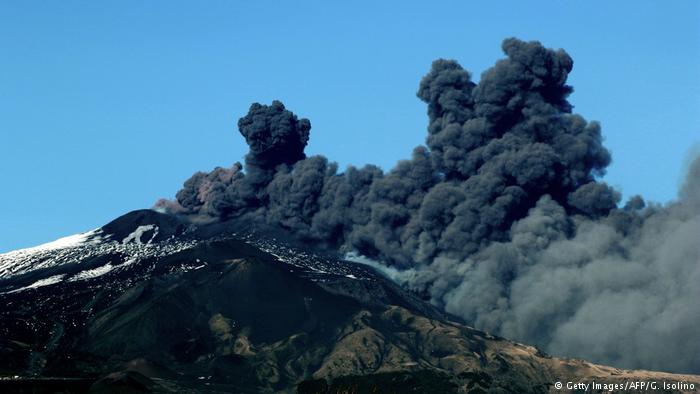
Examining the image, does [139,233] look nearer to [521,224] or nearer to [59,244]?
[59,244]

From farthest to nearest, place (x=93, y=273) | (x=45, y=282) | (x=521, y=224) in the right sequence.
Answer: (x=93, y=273)
(x=45, y=282)
(x=521, y=224)

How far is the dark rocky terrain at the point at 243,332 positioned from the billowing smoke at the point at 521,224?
14.5 ft

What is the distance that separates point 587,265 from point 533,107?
71.5 feet

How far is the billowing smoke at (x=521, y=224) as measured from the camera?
443 feet

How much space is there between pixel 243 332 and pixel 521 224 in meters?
34.0

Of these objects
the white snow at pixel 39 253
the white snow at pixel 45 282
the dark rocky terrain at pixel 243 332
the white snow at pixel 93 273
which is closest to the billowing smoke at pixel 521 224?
the dark rocky terrain at pixel 243 332

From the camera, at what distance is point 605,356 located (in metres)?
137

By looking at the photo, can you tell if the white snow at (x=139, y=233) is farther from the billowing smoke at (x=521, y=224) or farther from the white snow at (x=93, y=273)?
the billowing smoke at (x=521, y=224)

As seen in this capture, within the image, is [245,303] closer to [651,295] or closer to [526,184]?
[526,184]

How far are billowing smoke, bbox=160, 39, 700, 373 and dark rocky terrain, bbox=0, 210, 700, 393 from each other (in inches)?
174

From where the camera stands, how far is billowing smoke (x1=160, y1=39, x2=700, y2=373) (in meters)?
135

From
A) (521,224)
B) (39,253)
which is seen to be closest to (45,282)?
(39,253)

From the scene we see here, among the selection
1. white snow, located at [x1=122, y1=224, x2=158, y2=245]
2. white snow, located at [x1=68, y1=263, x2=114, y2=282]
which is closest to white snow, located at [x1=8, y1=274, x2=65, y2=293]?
white snow, located at [x1=68, y1=263, x2=114, y2=282]

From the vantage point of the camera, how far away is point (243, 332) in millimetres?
144875
